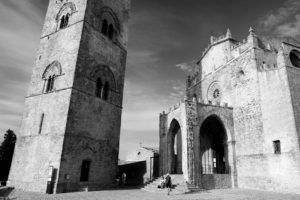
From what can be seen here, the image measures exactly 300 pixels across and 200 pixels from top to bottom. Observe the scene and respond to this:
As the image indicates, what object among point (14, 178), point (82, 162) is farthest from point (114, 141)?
point (14, 178)

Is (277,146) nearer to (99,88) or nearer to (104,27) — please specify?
(99,88)

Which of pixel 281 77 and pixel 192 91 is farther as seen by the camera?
pixel 192 91

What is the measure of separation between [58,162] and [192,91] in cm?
1691

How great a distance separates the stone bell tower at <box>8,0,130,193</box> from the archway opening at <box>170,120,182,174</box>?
4.81 metres

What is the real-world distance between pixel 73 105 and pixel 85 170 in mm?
4607

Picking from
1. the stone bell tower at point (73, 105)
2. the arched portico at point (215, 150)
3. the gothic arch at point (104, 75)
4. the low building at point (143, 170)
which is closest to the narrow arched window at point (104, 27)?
the stone bell tower at point (73, 105)

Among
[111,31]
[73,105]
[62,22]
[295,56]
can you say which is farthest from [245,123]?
[62,22]

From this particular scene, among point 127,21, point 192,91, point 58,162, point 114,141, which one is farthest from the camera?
point 192,91

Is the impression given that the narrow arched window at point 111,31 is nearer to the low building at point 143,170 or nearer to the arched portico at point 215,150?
the arched portico at point 215,150

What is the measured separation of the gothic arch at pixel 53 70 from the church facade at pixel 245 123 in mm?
9716

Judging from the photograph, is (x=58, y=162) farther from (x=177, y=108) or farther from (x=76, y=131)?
(x=177, y=108)

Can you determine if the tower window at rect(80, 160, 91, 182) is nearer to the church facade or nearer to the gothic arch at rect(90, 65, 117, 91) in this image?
the gothic arch at rect(90, 65, 117, 91)

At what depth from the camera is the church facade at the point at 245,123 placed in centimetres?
1475

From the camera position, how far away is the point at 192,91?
2655 centimetres
